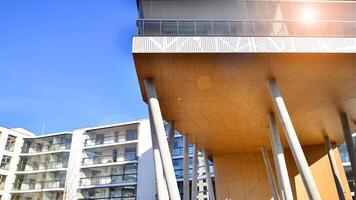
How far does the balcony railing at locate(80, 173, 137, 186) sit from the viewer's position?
29.2 metres

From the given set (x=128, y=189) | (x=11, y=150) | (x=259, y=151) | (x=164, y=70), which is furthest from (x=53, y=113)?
(x=164, y=70)

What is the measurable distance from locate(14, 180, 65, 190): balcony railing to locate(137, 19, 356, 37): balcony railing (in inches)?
1117

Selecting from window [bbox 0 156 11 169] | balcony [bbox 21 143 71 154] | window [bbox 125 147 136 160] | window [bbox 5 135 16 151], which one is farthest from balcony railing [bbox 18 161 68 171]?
window [bbox 125 147 136 160]

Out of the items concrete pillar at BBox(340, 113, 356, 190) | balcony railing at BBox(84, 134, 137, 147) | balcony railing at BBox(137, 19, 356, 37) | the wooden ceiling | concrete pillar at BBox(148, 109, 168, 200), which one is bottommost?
concrete pillar at BBox(148, 109, 168, 200)

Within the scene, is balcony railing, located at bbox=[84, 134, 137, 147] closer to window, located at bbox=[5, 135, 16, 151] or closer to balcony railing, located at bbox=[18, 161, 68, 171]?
balcony railing, located at bbox=[18, 161, 68, 171]

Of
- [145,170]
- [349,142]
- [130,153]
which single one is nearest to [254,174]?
[349,142]

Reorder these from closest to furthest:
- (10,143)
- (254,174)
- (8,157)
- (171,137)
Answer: (171,137) < (254,174) < (8,157) < (10,143)

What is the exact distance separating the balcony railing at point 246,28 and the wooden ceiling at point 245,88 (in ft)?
3.90

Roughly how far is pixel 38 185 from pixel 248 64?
33.4 m

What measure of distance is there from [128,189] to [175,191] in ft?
70.1

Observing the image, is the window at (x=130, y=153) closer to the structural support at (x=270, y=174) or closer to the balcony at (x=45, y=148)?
the balcony at (x=45, y=148)

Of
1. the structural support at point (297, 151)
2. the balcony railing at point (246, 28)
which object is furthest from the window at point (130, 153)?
the structural support at point (297, 151)

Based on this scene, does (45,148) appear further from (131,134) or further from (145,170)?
(145,170)

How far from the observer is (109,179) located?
30.0 meters
